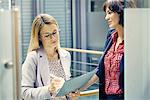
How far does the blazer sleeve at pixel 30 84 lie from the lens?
181cm

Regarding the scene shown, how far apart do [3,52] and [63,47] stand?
0.34 metres

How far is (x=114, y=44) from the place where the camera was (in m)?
1.82

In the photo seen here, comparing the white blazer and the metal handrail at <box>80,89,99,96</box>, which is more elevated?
the white blazer

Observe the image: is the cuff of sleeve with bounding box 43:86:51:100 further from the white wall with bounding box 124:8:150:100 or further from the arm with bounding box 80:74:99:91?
the white wall with bounding box 124:8:150:100

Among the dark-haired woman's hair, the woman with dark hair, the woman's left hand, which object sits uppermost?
the dark-haired woman's hair

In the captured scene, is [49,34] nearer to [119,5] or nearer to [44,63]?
[44,63]

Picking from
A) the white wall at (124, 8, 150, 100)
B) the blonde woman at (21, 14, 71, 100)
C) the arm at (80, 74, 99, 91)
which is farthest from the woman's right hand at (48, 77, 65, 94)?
the white wall at (124, 8, 150, 100)

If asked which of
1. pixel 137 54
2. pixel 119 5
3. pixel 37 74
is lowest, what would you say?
pixel 37 74

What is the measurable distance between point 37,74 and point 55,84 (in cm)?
12

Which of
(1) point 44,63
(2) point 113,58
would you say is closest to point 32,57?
(1) point 44,63

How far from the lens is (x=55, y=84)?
184 cm

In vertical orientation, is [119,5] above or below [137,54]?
above

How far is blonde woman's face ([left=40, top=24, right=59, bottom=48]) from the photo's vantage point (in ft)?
5.98

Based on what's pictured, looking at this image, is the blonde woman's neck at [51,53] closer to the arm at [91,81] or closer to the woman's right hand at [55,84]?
the woman's right hand at [55,84]
